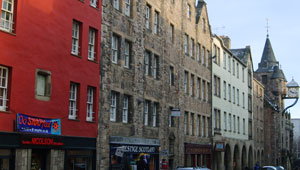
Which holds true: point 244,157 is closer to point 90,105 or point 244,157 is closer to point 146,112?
point 146,112

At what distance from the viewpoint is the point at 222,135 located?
4966 centimetres

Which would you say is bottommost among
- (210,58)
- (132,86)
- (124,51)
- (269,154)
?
(269,154)

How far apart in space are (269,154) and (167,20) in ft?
158

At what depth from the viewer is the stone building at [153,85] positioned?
26625 mm

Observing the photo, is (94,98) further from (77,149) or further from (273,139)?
(273,139)

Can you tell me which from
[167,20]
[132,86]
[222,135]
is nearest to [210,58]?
[222,135]

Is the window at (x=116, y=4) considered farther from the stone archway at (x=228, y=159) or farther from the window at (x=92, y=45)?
the stone archway at (x=228, y=159)

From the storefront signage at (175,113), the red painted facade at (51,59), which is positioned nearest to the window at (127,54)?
the red painted facade at (51,59)

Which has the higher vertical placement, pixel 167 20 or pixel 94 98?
pixel 167 20

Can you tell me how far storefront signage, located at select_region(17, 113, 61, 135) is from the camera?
19538 mm

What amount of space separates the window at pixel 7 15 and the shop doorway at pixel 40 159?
17.3 feet

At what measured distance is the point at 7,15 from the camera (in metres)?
19.5

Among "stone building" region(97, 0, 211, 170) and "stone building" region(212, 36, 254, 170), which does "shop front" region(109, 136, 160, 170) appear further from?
"stone building" region(212, 36, 254, 170)

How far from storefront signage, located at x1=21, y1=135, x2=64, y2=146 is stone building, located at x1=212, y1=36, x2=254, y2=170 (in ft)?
85.5
